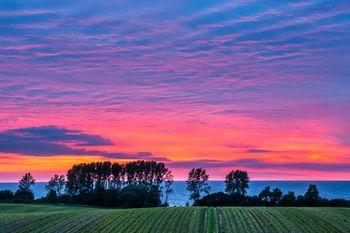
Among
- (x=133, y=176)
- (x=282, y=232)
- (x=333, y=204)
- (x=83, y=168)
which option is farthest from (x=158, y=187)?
(x=282, y=232)

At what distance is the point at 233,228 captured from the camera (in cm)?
6012

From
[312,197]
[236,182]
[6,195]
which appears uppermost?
[236,182]

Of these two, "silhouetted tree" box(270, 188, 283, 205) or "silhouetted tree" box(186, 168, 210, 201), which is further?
"silhouetted tree" box(186, 168, 210, 201)

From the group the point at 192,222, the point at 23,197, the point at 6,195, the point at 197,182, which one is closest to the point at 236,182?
the point at 197,182

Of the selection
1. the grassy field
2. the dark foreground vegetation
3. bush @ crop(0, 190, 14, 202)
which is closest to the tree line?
the dark foreground vegetation

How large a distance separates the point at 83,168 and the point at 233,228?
13879 centimetres

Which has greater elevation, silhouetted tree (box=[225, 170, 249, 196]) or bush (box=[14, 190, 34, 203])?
silhouetted tree (box=[225, 170, 249, 196])

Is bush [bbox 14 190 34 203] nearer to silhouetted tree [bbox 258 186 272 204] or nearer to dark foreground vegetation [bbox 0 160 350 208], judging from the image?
dark foreground vegetation [bbox 0 160 350 208]

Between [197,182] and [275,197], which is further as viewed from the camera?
[197,182]

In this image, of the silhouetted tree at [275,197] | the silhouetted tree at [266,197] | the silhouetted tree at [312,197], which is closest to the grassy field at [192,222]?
the silhouetted tree at [312,197]

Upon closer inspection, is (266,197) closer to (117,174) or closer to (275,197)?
(275,197)

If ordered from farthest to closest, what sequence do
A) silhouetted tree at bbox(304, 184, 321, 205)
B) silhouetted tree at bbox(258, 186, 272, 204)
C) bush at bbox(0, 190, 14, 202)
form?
bush at bbox(0, 190, 14, 202) < silhouetted tree at bbox(258, 186, 272, 204) < silhouetted tree at bbox(304, 184, 321, 205)

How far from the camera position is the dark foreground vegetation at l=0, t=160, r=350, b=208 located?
133500mm

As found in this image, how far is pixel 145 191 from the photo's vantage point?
5600 inches
